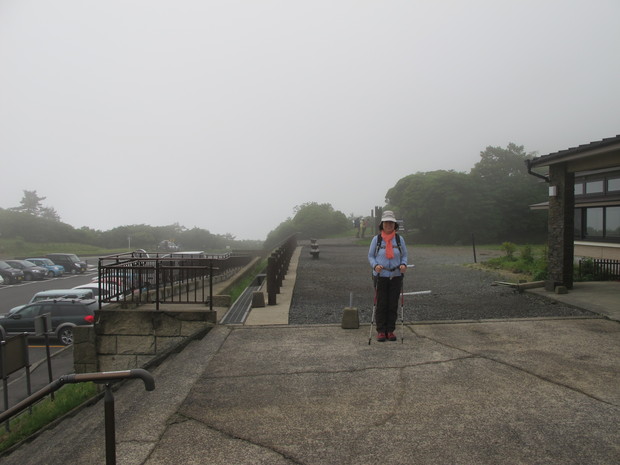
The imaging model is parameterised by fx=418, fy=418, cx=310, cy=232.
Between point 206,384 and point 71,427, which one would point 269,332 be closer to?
point 206,384

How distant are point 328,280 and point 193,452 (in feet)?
32.8

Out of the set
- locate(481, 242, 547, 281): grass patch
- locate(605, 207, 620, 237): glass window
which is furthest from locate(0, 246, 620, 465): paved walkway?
locate(605, 207, 620, 237): glass window

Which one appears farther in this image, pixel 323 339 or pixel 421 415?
pixel 323 339

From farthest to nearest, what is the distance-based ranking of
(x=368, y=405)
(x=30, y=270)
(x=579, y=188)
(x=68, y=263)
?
(x=68, y=263) < (x=30, y=270) < (x=579, y=188) < (x=368, y=405)

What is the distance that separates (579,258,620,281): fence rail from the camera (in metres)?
11.4

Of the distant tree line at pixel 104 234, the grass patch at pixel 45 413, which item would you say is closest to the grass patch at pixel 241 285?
the grass patch at pixel 45 413

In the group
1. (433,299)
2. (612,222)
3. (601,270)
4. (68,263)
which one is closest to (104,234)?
(68,263)

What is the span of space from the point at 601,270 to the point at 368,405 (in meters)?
Result: 10.9

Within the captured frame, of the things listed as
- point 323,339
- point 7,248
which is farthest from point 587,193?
point 7,248

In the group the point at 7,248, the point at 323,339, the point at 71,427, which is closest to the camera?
the point at 71,427

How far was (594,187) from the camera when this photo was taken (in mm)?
16844

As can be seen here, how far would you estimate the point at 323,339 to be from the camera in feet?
19.5

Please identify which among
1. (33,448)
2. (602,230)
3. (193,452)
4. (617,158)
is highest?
(617,158)

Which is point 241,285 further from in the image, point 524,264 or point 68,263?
point 68,263
